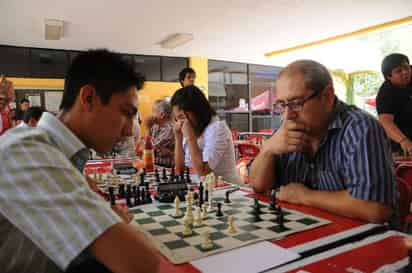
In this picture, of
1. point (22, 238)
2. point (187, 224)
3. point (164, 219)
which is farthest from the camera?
point (164, 219)

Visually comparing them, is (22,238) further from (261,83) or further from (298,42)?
(261,83)

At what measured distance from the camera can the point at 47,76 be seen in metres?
6.96

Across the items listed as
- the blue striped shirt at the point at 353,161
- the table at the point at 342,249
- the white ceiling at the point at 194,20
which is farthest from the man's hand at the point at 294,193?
the white ceiling at the point at 194,20

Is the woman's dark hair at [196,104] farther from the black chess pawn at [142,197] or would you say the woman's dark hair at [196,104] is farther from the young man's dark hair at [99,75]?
the young man's dark hair at [99,75]

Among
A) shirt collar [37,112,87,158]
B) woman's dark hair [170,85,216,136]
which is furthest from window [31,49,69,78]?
shirt collar [37,112,87,158]

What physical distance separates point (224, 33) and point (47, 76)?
3.98 meters

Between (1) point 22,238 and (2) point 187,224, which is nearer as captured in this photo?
(1) point 22,238

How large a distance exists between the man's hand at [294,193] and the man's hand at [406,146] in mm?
1842

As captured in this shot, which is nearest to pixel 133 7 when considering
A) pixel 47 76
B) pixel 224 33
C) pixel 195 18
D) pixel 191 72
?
pixel 195 18

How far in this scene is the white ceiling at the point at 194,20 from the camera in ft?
14.6

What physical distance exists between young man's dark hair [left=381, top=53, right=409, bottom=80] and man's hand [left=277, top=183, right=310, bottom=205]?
82.9 inches

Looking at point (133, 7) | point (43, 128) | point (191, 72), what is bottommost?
point (43, 128)

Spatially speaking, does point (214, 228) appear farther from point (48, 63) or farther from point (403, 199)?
point (48, 63)

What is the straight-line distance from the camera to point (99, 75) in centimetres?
96
